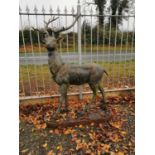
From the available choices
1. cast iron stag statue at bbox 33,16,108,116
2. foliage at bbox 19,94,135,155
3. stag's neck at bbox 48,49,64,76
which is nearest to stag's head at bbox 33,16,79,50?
cast iron stag statue at bbox 33,16,108,116

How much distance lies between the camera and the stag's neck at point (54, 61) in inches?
108

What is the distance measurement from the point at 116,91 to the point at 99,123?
150cm

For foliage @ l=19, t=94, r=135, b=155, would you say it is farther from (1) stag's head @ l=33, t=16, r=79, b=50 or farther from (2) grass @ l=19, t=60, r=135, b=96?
(1) stag's head @ l=33, t=16, r=79, b=50

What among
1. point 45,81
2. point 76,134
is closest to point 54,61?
point 76,134

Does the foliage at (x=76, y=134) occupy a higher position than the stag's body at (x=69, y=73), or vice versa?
the stag's body at (x=69, y=73)

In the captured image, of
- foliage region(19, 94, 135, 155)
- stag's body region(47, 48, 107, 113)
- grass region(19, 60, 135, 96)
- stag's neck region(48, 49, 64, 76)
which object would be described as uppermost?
stag's neck region(48, 49, 64, 76)

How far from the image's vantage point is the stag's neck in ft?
9.04

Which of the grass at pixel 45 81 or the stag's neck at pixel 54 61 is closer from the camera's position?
the stag's neck at pixel 54 61

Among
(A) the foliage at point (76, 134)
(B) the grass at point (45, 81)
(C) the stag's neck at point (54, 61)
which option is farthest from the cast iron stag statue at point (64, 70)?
(B) the grass at point (45, 81)

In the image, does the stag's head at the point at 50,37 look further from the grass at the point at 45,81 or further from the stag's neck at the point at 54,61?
the grass at the point at 45,81

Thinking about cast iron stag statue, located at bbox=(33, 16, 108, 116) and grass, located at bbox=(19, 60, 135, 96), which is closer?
cast iron stag statue, located at bbox=(33, 16, 108, 116)

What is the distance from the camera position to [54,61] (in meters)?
2.77

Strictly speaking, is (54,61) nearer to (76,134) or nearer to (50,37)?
(50,37)

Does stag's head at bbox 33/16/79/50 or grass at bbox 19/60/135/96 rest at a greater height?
stag's head at bbox 33/16/79/50
